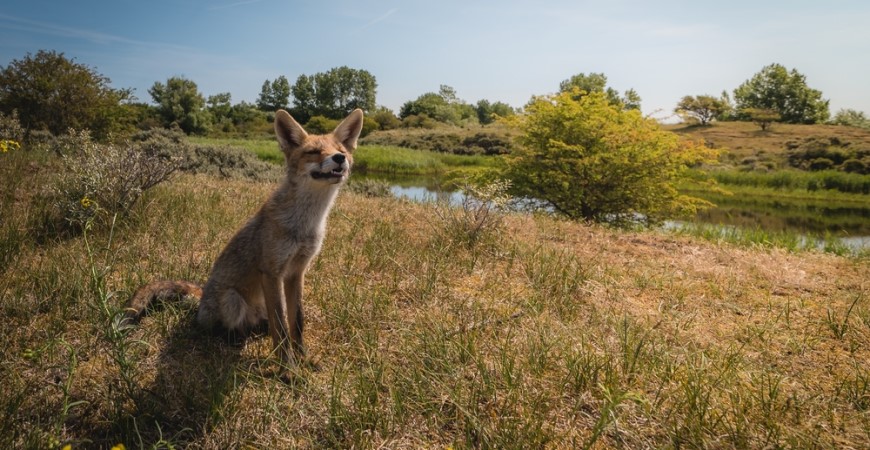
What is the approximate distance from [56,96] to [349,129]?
1656 centimetres

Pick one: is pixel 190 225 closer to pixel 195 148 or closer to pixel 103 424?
pixel 103 424

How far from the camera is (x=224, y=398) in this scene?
249 cm

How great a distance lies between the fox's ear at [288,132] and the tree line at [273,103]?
394 inches

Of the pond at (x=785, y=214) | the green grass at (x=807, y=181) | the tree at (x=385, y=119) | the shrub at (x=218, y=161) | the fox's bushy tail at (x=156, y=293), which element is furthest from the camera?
the tree at (x=385, y=119)

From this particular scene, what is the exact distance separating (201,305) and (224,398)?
101cm

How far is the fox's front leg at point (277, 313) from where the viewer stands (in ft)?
9.92

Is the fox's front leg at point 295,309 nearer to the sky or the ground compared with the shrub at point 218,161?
nearer to the ground

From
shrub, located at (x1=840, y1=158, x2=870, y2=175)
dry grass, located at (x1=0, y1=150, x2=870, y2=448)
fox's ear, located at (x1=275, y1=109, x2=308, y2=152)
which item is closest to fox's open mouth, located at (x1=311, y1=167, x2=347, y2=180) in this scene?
fox's ear, located at (x1=275, y1=109, x2=308, y2=152)

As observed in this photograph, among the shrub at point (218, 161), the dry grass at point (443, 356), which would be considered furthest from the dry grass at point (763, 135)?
the dry grass at point (443, 356)

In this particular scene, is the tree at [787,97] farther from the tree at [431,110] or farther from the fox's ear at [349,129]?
the fox's ear at [349,129]

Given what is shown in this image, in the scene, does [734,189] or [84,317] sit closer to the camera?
[84,317]

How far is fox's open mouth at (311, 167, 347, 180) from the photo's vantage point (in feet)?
10.2

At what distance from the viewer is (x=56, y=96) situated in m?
14.2

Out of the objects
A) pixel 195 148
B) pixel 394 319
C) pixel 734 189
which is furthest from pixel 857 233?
pixel 195 148
